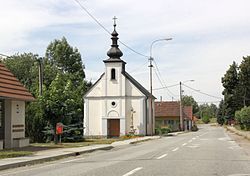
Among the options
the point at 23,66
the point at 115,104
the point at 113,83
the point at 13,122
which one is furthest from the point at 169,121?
the point at 13,122

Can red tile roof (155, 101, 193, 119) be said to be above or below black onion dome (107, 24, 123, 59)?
below

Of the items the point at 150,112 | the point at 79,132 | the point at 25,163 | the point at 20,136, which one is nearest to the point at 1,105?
the point at 20,136

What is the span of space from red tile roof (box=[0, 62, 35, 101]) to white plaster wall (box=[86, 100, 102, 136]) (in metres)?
27.5

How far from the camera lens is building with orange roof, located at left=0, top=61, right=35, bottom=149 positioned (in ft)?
91.7

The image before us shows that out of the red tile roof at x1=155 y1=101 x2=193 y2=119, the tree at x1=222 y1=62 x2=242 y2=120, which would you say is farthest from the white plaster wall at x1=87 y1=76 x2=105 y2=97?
the red tile roof at x1=155 y1=101 x2=193 y2=119

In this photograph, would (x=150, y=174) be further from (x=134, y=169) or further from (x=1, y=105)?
(x=1, y=105)

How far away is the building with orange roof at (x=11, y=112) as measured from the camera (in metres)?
27.9

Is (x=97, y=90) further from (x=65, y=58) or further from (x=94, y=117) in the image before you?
(x=65, y=58)

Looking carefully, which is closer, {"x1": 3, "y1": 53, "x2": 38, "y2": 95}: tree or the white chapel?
the white chapel

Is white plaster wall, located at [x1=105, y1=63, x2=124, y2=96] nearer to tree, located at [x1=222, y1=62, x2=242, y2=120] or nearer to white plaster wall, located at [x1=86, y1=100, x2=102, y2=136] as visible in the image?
white plaster wall, located at [x1=86, y1=100, x2=102, y2=136]

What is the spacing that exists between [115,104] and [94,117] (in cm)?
329

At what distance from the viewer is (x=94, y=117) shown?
58.2 meters

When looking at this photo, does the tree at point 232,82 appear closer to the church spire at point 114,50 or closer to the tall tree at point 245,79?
the tall tree at point 245,79

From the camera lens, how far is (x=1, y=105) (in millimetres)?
28219
